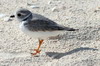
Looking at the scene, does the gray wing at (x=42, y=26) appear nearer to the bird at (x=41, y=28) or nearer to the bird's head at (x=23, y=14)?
the bird at (x=41, y=28)

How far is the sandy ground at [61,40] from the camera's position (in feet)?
19.5

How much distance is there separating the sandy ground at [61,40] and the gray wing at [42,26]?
0.43 m

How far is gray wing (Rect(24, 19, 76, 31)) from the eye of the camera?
6.34 m

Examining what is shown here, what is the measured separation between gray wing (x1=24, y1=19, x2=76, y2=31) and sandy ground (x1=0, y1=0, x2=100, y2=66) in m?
0.43

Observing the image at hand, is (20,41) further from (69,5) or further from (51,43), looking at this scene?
(69,5)

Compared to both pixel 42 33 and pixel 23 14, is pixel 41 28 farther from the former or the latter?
pixel 23 14

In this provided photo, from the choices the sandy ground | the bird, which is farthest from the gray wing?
the sandy ground

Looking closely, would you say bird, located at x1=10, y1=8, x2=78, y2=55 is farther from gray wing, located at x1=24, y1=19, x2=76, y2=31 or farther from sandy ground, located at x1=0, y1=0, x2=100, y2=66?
sandy ground, located at x1=0, y1=0, x2=100, y2=66

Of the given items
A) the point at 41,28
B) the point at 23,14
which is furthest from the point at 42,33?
the point at 23,14

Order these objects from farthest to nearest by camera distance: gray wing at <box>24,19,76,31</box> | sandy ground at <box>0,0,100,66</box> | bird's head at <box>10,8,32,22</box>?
bird's head at <box>10,8,32,22</box>
gray wing at <box>24,19,76,31</box>
sandy ground at <box>0,0,100,66</box>

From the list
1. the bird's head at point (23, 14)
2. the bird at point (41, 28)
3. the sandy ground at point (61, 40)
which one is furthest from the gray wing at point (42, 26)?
the sandy ground at point (61, 40)

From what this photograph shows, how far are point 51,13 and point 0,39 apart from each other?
68.5 inches

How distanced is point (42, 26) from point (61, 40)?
2.05 ft

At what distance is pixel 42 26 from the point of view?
6387 mm
